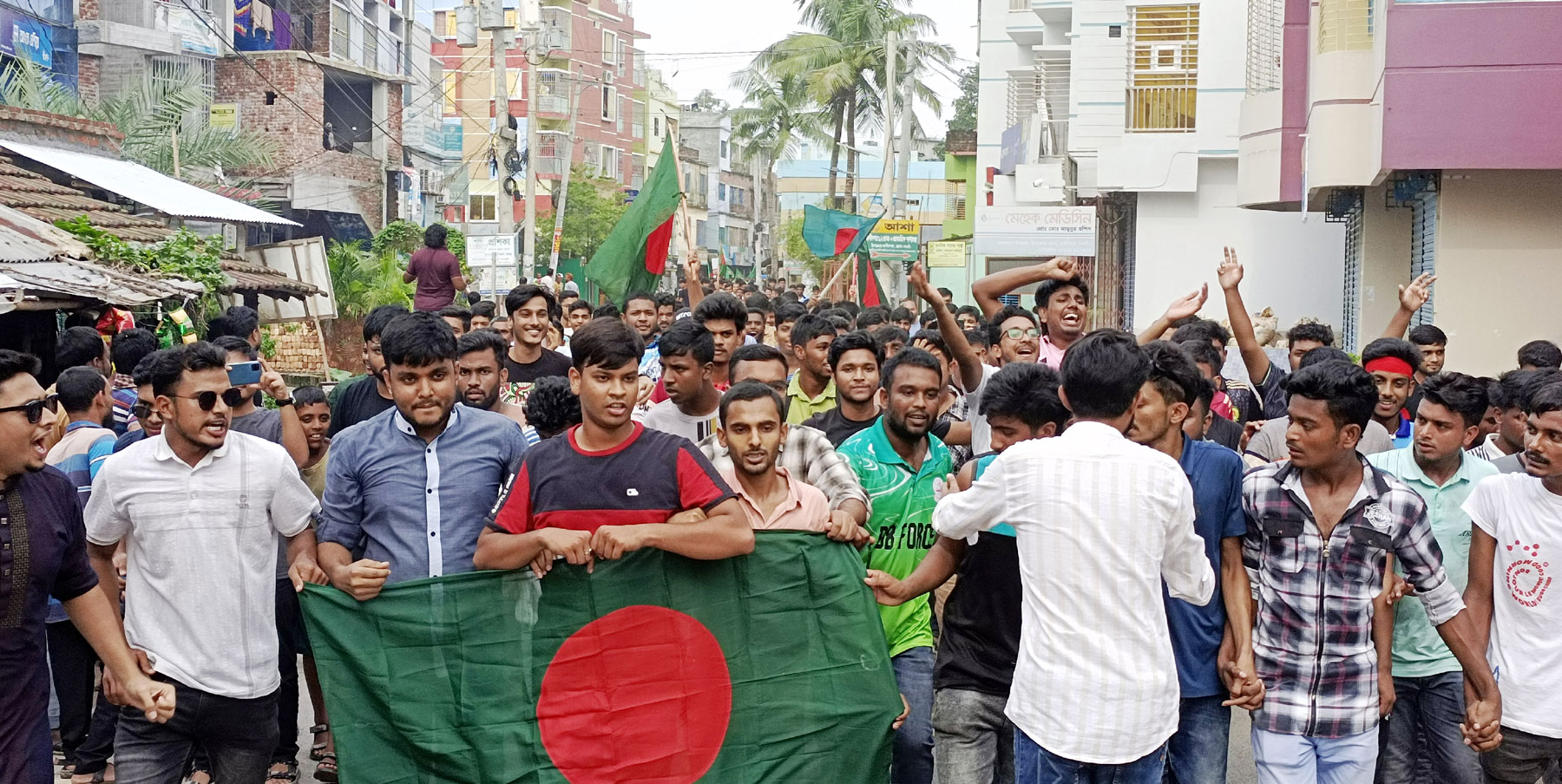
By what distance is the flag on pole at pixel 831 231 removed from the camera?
65.1 feet

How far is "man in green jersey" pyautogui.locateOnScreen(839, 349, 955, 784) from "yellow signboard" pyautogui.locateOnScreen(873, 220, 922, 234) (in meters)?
27.5

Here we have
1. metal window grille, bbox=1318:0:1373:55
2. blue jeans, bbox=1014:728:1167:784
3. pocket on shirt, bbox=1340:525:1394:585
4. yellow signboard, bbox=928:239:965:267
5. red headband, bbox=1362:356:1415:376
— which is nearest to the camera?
blue jeans, bbox=1014:728:1167:784

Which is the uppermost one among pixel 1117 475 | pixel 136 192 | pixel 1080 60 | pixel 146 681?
pixel 1080 60

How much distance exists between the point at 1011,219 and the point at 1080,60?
3894mm

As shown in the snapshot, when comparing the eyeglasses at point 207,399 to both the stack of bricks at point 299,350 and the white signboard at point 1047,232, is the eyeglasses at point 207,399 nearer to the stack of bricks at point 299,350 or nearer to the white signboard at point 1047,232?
the stack of bricks at point 299,350

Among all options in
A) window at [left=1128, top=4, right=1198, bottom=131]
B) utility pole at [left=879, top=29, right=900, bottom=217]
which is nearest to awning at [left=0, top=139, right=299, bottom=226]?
window at [left=1128, top=4, right=1198, bottom=131]

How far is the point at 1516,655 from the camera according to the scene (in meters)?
4.59

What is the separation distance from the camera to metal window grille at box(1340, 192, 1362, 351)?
18625mm

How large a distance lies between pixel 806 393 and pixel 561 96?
64.4 meters

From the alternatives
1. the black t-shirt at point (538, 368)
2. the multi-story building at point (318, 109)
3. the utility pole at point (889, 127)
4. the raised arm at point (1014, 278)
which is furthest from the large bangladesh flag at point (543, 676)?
the multi-story building at point (318, 109)

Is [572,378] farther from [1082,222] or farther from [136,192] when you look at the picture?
[1082,222]

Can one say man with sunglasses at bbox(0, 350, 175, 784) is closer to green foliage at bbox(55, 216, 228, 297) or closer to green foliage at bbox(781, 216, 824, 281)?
green foliage at bbox(55, 216, 228, 297)

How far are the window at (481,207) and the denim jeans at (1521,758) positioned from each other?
64709mm

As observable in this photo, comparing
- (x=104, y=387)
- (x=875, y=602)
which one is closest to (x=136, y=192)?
(x=104, y=387)
